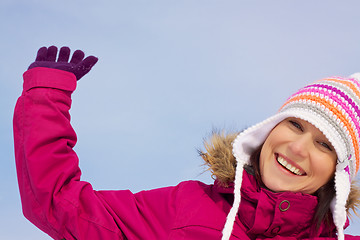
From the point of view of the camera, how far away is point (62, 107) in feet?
8.24

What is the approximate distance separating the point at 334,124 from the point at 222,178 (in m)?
0.59

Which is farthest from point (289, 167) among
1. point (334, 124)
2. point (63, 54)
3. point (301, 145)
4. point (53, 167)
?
point (63, 54)

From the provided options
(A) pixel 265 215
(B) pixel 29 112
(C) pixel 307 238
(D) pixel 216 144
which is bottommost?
(C) pixel 307 238

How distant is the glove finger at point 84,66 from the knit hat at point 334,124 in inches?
31.6

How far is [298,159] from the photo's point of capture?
257cm

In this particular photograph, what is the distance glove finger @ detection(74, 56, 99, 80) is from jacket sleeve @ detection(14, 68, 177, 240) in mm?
48

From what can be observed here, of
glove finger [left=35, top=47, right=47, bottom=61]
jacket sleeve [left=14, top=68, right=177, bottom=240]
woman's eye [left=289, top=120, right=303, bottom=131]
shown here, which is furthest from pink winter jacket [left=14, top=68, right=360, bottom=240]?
woman's eye [left=289, top=120, right=303, bottom=131]

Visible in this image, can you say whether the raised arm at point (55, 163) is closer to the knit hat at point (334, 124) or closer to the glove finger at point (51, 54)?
the glove finger at point (51, 54)

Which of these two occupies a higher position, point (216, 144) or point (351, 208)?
point (216, 144)

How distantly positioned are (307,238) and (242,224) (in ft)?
1.11

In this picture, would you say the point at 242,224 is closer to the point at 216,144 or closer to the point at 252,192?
the point at 252,192

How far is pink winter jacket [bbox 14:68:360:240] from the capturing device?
246 cm

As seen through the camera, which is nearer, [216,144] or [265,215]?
[265,215]

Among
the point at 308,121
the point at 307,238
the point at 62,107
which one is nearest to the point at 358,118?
the point at 308,121
